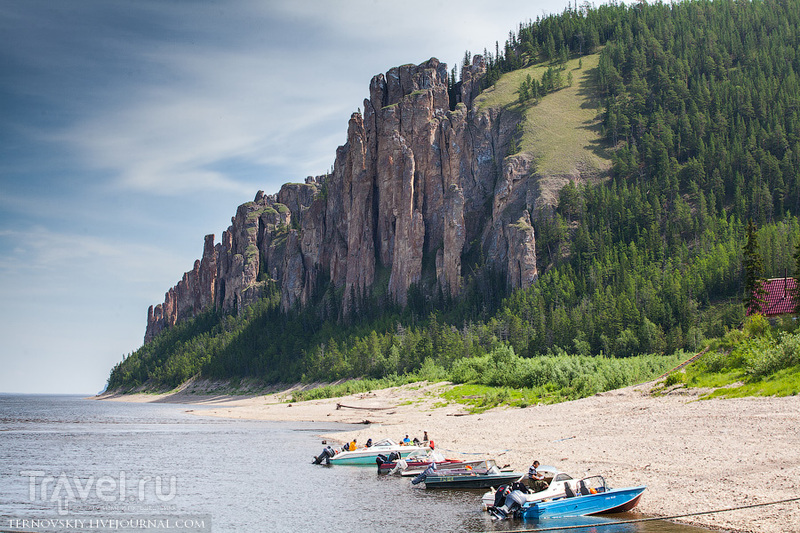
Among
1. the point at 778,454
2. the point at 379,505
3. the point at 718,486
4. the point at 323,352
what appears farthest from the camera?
the point at 323,352

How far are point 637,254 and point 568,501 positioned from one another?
100900 mm

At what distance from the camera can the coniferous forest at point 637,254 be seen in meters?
90.5

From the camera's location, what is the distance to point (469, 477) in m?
33.5

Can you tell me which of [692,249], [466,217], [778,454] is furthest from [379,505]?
[466,217]

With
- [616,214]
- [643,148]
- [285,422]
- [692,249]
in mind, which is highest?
[643,148]

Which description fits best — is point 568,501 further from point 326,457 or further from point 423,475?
point 326,457

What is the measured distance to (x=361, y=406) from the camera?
83.7 m

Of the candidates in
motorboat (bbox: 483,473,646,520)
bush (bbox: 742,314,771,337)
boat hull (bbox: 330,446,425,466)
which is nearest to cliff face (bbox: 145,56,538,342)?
bush (bbox: 742,314,771,337)

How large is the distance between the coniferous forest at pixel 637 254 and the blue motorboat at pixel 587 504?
32.4m

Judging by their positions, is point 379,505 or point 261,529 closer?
point 261,529

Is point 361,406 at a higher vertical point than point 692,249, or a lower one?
lower

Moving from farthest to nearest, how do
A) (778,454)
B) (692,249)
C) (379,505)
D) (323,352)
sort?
(323,352) < (692,249) < (379,505) < (778,454)

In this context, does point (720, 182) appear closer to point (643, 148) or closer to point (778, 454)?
point (643, 148)

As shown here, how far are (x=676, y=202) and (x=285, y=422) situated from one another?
92.0 metres
